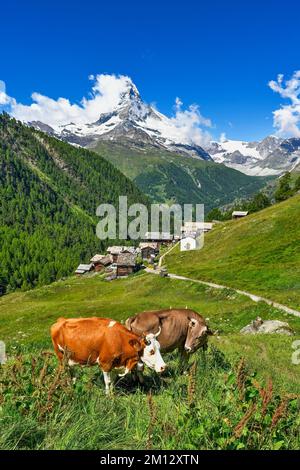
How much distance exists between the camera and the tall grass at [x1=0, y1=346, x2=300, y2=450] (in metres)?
6.78

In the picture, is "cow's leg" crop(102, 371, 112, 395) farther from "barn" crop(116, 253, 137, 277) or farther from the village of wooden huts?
"barn" crop(116, 253, 137, 277)

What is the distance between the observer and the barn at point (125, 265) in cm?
12262

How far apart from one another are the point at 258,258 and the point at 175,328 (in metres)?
65.0

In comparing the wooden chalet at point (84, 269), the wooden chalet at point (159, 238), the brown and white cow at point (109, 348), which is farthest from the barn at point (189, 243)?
the brown and white cow at point (109, 348)

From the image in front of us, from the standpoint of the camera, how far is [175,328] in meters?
15.3

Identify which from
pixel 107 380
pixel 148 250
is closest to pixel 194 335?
pixel 107 380

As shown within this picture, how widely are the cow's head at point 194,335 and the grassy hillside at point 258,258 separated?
34.4 m

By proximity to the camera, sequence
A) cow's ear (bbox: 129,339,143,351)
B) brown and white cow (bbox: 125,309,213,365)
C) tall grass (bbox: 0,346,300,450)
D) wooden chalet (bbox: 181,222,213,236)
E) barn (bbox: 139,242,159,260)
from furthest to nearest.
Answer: wooden chalet (bbox: 181,222,213,236) < barn (bbox: 139,242,159,260) < brown and white cow (bbox: 125,309,213,365) < cow's ear (bbox: 129,339,143,351) < tall grass (bbox: 0,346,300,450)

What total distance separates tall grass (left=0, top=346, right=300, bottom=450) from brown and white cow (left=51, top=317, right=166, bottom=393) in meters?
2.33

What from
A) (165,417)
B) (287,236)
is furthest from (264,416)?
(287,236)

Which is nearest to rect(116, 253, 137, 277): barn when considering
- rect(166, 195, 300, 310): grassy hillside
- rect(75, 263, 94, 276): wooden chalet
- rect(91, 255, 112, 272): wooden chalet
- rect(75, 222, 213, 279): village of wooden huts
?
rect(75, 222, 213, 279): village of wooden huts

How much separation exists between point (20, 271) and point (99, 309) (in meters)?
113

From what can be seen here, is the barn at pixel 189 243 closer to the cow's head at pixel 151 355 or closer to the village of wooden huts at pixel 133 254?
the village of wooden huts at pixel 133 254
